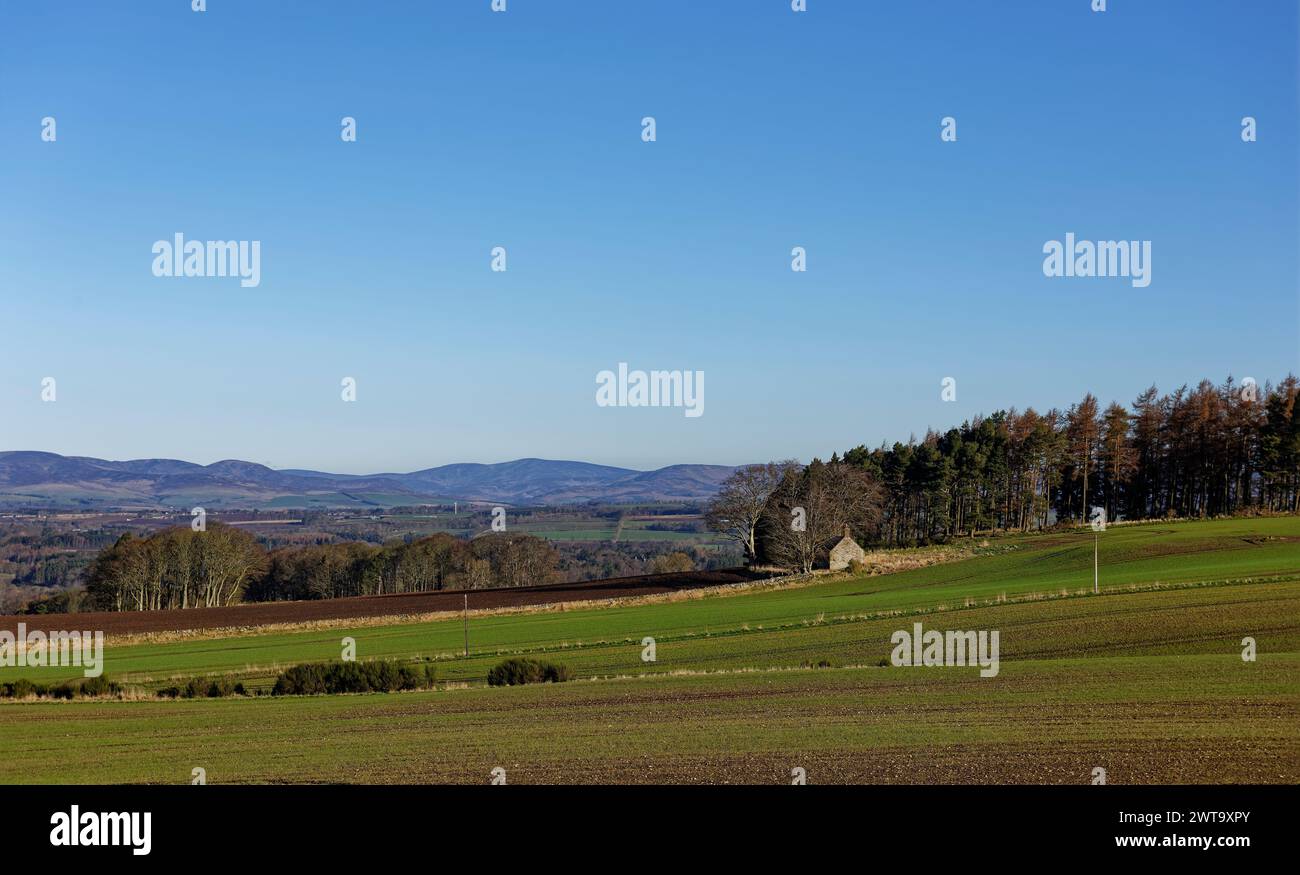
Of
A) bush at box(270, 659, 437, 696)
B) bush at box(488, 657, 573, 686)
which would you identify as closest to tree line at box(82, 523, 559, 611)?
bush at box(270, 659, 437, 696)

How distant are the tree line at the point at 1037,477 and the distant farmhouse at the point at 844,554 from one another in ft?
4.28

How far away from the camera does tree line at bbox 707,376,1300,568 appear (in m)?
88.2

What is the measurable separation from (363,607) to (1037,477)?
7389 centimetres

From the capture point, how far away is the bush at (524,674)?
34.2 meters

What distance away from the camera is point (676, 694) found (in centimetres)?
2777

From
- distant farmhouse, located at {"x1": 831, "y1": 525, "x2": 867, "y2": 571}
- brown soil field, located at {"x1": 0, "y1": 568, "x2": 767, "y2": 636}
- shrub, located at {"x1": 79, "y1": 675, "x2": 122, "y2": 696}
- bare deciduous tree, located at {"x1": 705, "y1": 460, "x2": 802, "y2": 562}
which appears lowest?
→ brown soil field, located at {"x1": 0, "y1": 568, "x2": 767, "y2": 636}

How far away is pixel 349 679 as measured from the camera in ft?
112

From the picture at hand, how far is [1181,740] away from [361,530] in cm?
17865

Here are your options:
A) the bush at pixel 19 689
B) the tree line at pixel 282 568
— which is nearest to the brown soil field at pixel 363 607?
the tree line at pixel 282 568

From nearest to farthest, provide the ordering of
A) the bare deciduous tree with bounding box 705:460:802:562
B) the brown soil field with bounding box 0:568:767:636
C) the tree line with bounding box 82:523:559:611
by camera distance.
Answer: the brown soil field with bounding box 0:568:767:636
the tree line with bounding box 82:523:559:611
the bare deciduous tree with bounding box 705:460:802:562

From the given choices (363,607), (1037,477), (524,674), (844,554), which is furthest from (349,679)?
(1037,477)

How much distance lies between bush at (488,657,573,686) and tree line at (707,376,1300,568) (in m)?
48.1

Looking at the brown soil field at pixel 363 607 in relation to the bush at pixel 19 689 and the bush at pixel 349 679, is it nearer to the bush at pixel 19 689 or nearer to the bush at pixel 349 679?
the bush at pixel 19 689

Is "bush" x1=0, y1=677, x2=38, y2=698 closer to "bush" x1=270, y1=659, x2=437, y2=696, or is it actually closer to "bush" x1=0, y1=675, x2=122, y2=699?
"bush" x1=0, y1=675, x2=122, y2=699
